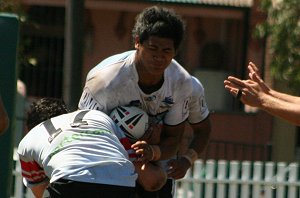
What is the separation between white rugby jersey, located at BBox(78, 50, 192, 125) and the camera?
491 cm

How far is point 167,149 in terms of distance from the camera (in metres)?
5.09

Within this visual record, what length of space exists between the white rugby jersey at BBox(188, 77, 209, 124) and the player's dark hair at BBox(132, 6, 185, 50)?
0.46 m

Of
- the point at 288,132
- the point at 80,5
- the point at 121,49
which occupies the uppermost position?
the point at 80,5

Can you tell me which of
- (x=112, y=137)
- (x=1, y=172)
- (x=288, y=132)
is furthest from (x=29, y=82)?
(x=112, y=137)

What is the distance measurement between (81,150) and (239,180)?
4.89 m

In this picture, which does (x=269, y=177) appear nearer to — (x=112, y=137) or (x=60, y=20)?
(x=112, y=137)

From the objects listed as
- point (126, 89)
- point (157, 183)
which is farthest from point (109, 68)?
point (157, 183)

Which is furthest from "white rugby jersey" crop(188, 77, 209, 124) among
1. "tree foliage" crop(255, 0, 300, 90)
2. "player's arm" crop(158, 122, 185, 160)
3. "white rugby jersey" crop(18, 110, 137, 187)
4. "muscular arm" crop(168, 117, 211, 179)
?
"tree foliage" crop(255, 0, 300, 90)

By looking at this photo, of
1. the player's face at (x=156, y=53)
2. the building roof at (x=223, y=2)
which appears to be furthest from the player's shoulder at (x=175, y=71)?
the building roof at (x=223, y=2)

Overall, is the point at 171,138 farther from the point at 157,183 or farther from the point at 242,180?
the point at 242,180

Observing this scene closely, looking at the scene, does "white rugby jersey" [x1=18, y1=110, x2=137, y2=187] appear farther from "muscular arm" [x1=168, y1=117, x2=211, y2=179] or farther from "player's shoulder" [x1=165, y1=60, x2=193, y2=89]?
"muscular arm" [x1=168, y1=117, x2=211, y2=179]

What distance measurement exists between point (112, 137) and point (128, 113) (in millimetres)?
457

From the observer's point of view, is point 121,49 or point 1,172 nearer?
point 1,172

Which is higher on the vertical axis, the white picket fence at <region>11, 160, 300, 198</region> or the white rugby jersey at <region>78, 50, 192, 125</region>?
the white rugby jersey at <region>78, 50, 192, 125</region>
